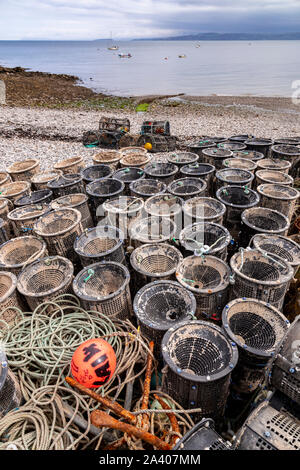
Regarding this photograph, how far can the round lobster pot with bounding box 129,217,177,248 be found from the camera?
623 centimetres

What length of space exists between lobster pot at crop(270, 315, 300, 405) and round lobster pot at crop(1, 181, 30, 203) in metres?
8.34

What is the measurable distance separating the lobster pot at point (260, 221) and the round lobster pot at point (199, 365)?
3.16 m

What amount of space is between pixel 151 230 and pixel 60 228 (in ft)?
7.94

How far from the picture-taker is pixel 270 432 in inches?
100

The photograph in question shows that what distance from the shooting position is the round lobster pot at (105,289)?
187 inches

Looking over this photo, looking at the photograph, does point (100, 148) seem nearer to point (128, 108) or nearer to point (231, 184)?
point (231, 184)

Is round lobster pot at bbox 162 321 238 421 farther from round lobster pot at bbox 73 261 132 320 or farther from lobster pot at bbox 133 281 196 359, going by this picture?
round lobster pot at bbox 73 261 132 320

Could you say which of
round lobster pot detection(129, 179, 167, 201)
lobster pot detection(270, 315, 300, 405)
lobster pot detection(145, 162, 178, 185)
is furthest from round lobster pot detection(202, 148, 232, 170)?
lobster pot detection(270, 315, 300, 405)

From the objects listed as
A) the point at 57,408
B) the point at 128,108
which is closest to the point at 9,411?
the point at 57,408

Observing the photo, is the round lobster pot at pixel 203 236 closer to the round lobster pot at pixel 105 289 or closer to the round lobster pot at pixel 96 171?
the round lobster pot at pixel 105 289

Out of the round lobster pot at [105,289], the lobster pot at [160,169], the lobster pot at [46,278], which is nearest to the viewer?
the round lobster pot at [105,289]

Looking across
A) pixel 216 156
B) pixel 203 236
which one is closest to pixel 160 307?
pixel 203 236

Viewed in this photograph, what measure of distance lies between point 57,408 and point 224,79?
55.0 m

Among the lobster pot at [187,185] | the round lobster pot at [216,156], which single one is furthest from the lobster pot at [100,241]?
the round lobster pot at [216,156]
